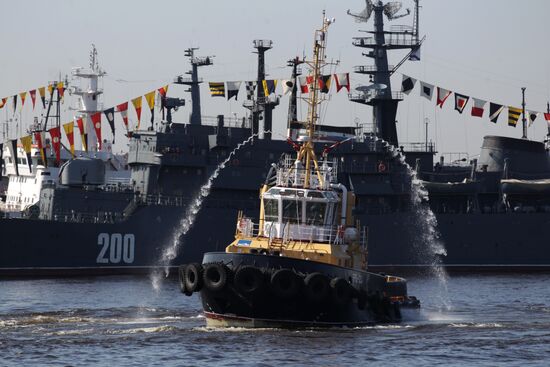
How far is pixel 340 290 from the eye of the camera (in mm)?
33094

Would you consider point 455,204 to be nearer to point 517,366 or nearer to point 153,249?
point 153,249

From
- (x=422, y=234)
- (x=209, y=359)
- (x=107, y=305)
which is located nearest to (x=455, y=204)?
(x=422, y=234)

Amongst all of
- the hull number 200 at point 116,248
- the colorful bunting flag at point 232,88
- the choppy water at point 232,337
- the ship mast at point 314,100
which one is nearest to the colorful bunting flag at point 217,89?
the colorful bunting flag at point 232,88

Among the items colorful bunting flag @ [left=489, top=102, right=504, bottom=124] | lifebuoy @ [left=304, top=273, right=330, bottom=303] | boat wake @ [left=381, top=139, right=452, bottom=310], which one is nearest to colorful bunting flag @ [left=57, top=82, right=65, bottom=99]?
boat wake @ [left=381, top=139, right=452, bottom=310]

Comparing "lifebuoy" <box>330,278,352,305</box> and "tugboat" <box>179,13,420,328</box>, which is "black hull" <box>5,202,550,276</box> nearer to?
"tugboat" <box>179,13,420,328</box>

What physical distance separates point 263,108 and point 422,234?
11037 millimetres

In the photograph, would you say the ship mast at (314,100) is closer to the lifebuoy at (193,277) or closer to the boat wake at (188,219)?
the lifebuoy at (193,277)

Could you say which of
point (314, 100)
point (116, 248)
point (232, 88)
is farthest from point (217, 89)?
point (314, 100)

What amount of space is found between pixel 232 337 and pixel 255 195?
33.3 metres

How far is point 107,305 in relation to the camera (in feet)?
139

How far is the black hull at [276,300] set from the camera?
107ft

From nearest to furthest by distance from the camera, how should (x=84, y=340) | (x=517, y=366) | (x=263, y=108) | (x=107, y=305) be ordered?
1. (x=517, y=366)
2. (x=84, y=340)
3. (x=107, y=305)
4. (x=263, y=108)

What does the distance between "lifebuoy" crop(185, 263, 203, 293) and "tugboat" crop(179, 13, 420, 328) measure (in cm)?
3

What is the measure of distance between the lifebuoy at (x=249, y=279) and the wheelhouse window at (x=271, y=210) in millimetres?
3319
